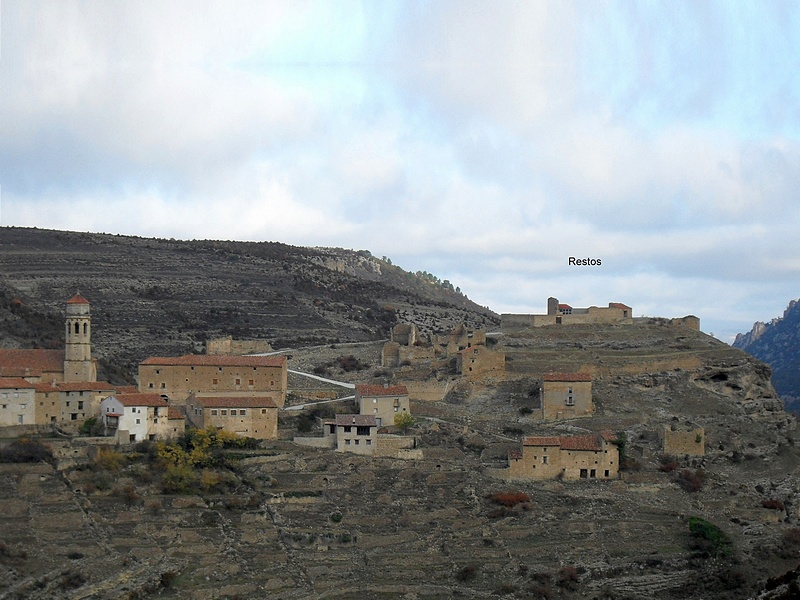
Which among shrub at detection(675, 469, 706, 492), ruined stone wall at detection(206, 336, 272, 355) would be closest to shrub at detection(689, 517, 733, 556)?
shrub at detection(675, 469, 706, 492)

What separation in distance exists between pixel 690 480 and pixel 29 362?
1119 inches

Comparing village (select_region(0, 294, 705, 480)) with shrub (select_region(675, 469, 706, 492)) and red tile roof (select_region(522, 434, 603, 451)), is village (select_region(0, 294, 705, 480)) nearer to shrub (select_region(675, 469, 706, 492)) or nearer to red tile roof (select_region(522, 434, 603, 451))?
red tile roof (select_region(522, 434, 603, 451))

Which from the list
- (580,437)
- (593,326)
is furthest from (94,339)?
(580,437)

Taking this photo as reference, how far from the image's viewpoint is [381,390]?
5953cm

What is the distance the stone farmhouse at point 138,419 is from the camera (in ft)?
177

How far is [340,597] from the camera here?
44.7 meters

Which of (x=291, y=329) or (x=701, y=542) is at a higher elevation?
(x=291, y=329)

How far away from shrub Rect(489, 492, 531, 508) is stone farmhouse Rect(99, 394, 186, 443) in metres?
13.2

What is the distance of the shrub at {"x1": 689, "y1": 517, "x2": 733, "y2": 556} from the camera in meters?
50.2

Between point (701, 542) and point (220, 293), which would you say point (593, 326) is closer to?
point (701, 542)

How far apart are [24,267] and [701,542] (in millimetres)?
62693

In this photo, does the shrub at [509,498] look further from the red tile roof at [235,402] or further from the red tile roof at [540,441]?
the red tile roof at [235,402]

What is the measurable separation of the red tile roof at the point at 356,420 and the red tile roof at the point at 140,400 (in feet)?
23.8

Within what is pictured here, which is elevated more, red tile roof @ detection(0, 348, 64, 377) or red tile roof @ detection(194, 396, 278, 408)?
A: red tile roof @ detection(0, 348, 64, 377)
